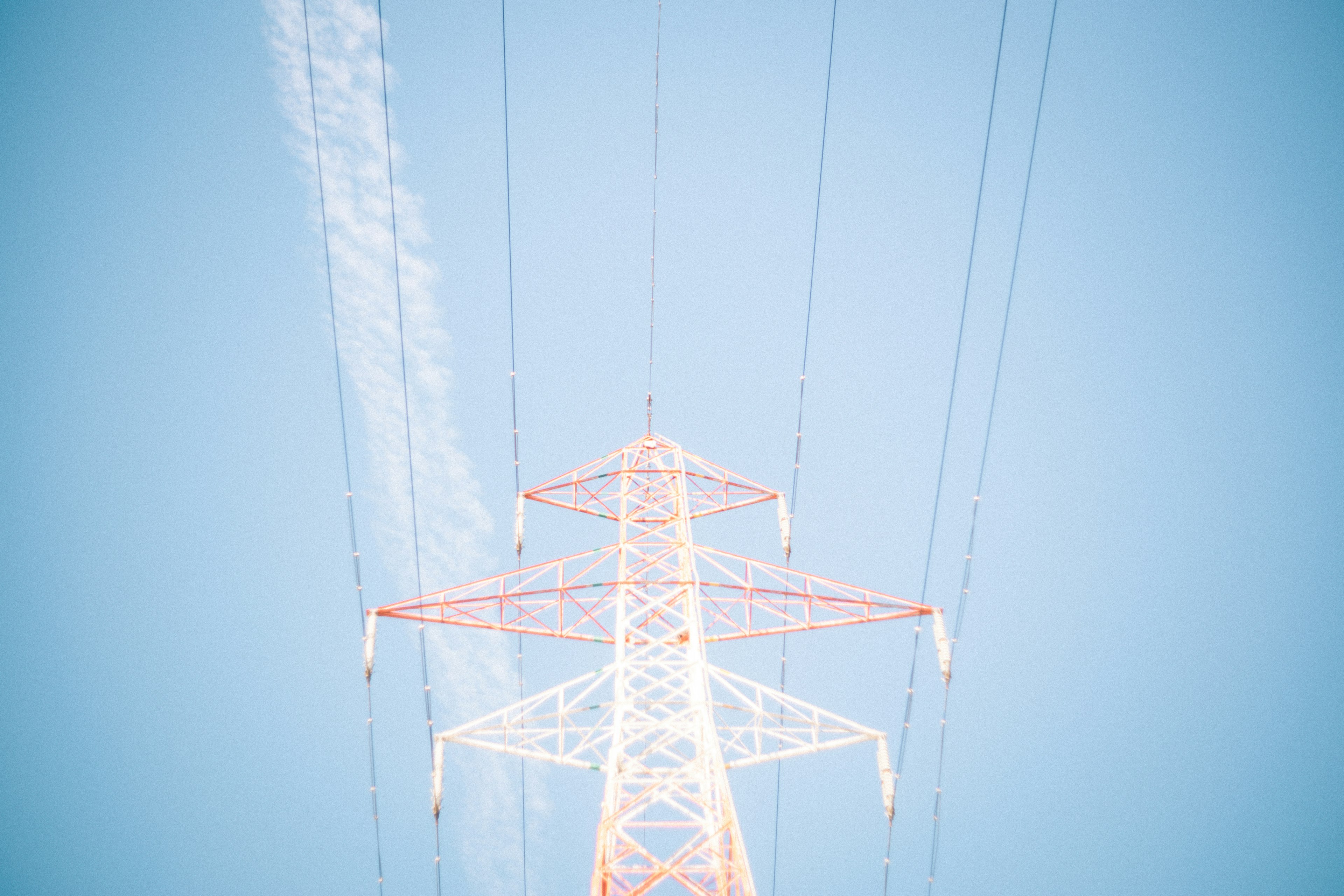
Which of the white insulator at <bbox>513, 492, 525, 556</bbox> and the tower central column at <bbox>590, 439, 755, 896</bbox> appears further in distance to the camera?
the white insulator at <bbox>513, 492, 525, 556</bbox>

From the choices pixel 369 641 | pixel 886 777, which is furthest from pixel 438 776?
pixel 886 777

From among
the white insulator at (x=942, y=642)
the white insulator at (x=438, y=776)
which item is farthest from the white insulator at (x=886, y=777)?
the white insulator at (x=438, y=776)

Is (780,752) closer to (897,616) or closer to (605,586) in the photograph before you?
(897,616)

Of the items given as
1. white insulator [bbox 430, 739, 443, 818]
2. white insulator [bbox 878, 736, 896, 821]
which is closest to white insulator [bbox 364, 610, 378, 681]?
white insulator [bbox 430, 739, 443, 818]

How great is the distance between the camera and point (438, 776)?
9.55 metres

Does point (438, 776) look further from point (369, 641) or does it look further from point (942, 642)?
point (942, 642)

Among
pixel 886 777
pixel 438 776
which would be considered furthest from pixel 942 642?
pixel 438 776

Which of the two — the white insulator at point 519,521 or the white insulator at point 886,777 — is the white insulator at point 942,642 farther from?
the white insulator at point 519,521

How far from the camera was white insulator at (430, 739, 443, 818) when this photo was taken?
9.21 m

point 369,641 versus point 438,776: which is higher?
point 369,641

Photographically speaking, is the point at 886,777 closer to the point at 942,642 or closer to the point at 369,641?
the point at 942,642

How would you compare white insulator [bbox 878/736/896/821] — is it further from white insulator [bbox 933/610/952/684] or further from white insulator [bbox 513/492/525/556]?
white insulator [bbox 513/492/525/556]

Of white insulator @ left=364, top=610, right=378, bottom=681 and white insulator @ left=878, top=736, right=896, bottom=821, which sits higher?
white insulator @ left=364, top=610, right=378, bottom=681

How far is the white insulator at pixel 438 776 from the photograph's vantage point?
30.2 ft
